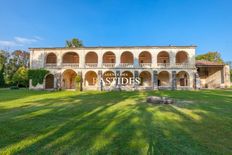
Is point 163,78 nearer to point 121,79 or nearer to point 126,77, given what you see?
point 126,77

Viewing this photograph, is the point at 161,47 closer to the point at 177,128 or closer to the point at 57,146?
the point at 177,128

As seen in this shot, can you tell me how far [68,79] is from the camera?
28.8 metres

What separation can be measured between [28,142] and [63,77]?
955 inches

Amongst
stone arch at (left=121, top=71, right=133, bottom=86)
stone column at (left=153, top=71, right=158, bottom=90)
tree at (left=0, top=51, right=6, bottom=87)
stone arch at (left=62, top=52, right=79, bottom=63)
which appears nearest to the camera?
stone column at (left=153, top=71, right=158, bottom=90)

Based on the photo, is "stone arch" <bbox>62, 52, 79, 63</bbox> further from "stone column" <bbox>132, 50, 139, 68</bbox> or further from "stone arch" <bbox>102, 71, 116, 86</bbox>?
"stone column" <bbox>132, 50, 139, 68</bbox>

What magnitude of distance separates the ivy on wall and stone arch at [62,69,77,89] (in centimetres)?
341

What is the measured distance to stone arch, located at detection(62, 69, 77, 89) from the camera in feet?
87.9

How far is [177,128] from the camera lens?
473 cm

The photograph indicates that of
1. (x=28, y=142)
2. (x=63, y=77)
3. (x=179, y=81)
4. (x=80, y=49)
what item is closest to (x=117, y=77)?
(x=80, y=49)

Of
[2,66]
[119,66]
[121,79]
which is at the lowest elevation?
[121,79]

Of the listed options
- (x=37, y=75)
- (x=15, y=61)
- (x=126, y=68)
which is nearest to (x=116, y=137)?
(x=126, y=68)

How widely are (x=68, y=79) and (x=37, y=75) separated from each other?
5.88 m

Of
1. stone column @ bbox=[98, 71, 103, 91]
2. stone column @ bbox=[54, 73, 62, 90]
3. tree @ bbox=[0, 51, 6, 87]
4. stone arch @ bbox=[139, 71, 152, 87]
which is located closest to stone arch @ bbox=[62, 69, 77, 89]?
stone column @ bbox=[54, 73, 62, 90]

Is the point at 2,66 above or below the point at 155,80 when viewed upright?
above
